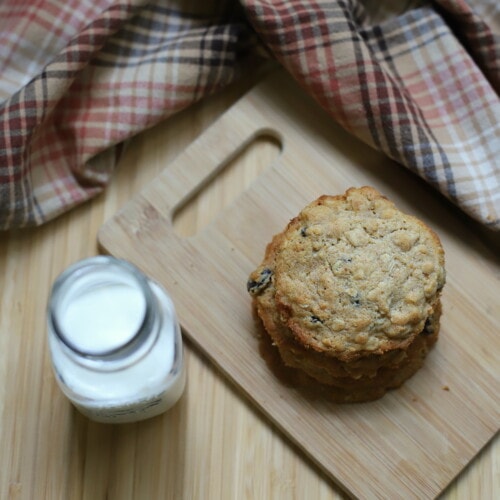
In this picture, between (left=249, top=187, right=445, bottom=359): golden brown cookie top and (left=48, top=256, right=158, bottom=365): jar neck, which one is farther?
(left=249, top=187, right=445, bottom=359): golden brown cookie top

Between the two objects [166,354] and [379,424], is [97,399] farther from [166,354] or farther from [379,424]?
[379,424]

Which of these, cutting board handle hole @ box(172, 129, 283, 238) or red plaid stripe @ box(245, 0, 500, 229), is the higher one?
red plaid stripe @ box(245, 0, 500, 229)

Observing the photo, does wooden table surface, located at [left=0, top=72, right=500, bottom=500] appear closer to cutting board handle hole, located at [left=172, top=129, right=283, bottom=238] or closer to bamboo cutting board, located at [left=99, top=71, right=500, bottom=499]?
bamboo cutting board, located at [left=99, top=71, right=500, bottom=499]

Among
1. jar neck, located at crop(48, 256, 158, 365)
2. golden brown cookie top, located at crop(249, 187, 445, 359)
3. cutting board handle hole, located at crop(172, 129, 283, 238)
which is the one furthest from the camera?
cutting board handle hole, located at crop(172, 129, 283, 238)

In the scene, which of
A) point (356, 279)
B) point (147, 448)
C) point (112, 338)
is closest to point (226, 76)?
point (356, 279)

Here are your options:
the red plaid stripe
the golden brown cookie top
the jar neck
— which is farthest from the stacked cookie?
the jar neck

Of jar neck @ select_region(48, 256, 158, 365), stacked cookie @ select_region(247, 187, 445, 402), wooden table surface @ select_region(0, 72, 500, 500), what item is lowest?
wooden table surface @ select_region(0, 72, 500, 500)

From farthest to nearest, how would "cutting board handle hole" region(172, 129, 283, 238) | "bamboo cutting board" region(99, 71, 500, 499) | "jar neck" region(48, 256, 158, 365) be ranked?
1. "cutting board handle hole" region(172, 129, 283, 238)
2. "bamboo cutting board" region(99, 71, 500, 499)
3. "jar neck" region(48, 256, 158, 365)

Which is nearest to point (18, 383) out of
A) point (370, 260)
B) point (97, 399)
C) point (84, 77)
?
point (97, 399)
